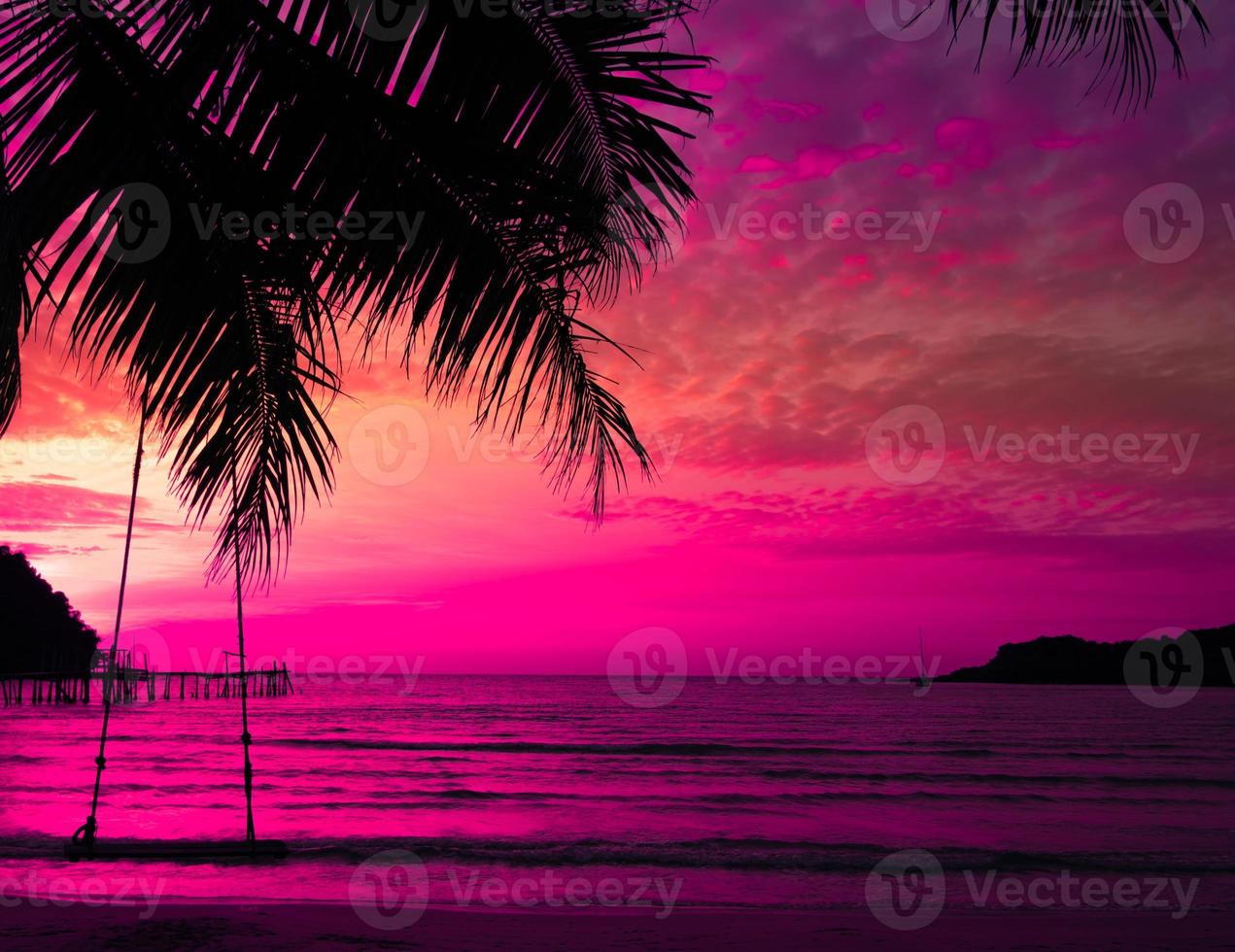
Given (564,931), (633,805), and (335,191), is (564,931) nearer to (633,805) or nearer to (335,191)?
(335,191)

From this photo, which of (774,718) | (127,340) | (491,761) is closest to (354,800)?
(491,761)

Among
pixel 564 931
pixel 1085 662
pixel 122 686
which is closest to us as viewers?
pixel 564 931

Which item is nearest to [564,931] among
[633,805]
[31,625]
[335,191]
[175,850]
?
[175,850]

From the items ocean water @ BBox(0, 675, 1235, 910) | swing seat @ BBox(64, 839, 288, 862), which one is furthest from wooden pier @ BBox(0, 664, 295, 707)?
swing seat @ BBox(64, 839, 288, 862)

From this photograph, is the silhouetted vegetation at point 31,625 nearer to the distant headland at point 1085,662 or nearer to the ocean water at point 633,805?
the ocean water at point 633,805

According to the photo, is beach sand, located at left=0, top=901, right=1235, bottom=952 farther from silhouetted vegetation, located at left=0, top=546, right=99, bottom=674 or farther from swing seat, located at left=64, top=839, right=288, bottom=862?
silhouetted vegetation, located at left=0, top=546, right=99, bottom=674

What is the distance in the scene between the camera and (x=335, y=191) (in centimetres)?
267

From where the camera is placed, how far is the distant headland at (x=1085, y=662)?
386 ft

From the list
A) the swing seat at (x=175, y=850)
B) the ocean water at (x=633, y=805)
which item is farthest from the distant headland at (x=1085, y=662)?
the swing seat at (x=175, y=850)

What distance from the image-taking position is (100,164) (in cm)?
259

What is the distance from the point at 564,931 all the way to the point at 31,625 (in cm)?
8837

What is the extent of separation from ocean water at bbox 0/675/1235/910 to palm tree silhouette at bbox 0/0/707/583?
7.68 metres

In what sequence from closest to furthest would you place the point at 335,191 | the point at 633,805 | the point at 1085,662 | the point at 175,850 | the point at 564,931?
the point at 335,191, the point at 175,850, the point at 564,931, the point at 633,805, the point at 1085,662

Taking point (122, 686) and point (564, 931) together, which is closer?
point (564, 931)
